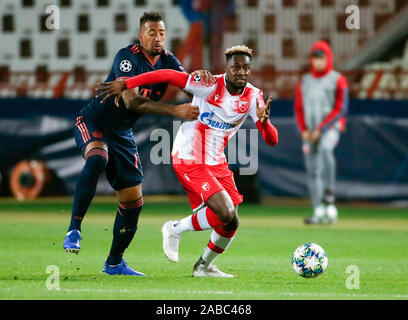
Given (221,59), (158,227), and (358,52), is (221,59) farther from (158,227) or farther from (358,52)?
(158,227)

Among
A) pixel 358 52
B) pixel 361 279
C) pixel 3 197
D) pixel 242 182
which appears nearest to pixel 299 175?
pixel 242 182

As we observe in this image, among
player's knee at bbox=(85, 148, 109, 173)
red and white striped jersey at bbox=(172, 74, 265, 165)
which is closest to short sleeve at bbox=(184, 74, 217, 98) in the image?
red and white striped jersey at bbox=(172, 74, 265, 165)

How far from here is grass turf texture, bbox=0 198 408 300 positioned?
6.52 metres

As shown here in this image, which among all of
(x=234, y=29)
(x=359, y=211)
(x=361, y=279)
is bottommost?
(x=359, y=211)

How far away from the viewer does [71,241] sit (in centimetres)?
702

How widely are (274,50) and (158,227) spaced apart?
26.3ft

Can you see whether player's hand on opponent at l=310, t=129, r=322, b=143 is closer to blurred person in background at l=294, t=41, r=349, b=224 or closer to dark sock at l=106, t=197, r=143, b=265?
blurred person in background at l=294, t=41, r=349, b=224

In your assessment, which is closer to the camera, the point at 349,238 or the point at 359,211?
the point at 349,238

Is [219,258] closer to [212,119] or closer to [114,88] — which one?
[212,119]

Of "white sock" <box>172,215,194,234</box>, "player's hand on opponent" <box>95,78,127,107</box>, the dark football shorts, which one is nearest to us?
"player's hand on opponent" <box>95,78,127,107</box>

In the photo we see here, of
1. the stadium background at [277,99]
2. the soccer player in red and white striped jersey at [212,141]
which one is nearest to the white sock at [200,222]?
the soccer player in red and white striped jersey at [212,141]

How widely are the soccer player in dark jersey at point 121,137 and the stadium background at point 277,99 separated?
861 cm

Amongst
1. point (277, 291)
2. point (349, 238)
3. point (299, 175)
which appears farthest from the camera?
point (299, 175)

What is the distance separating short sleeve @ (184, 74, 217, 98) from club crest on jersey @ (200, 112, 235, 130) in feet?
0.64
